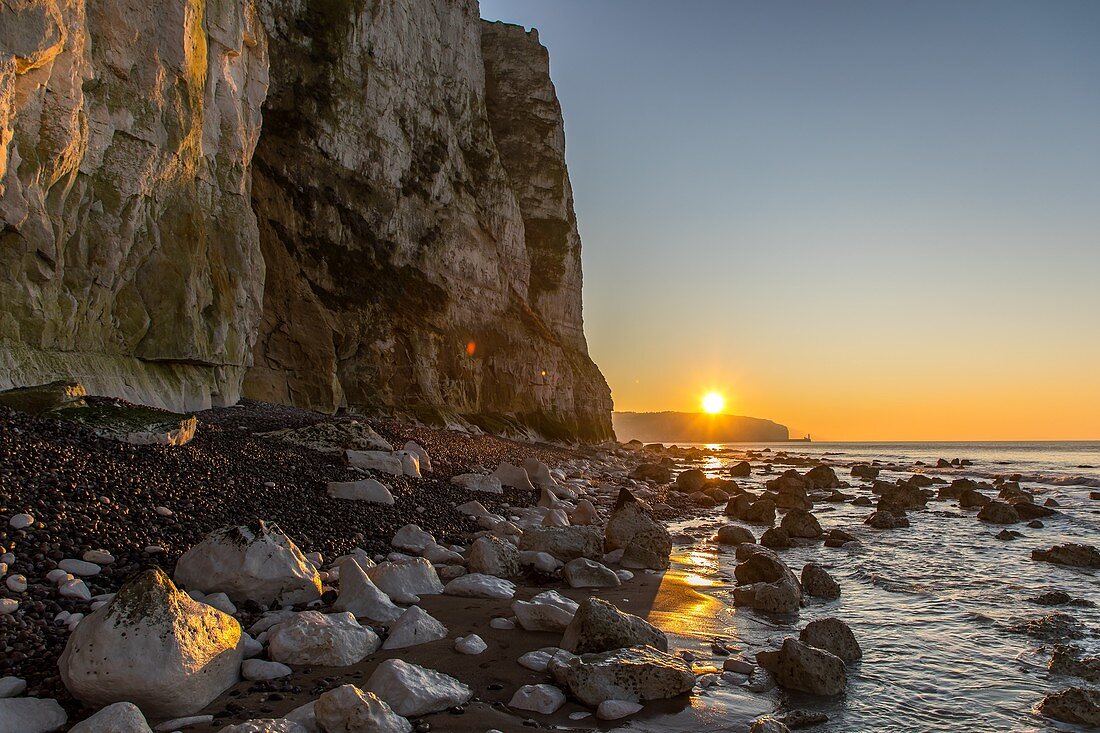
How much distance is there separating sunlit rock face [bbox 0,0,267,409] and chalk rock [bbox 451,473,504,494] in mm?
7577

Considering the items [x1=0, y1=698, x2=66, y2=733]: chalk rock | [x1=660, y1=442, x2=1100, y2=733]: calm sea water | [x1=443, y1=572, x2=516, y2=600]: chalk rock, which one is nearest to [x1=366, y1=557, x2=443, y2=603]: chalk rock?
[x1=443, y1=572, x2=516, y2=600]: chalk rock

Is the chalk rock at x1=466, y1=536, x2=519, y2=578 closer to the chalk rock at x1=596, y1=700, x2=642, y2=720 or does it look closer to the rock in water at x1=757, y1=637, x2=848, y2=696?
the chalk rock at x1=596, y1=700, x2=642, y2=720

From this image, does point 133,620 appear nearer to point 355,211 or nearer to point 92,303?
point 92,303

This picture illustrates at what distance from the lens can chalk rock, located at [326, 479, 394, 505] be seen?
1064cm

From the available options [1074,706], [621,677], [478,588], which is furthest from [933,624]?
[478,588]

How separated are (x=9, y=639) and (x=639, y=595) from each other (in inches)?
245

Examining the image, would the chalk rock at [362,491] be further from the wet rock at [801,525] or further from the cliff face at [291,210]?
the wet rock at [801,525]

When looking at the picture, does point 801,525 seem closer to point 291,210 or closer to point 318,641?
point 318,641

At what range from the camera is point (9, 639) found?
4.35 metres

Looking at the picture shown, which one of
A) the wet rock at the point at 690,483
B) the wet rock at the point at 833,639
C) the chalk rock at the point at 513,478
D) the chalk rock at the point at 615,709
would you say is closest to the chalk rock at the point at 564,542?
the wet rock at the point at 833,639

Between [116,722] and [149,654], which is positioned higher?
[149,654]

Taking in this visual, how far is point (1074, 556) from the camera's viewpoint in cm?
1084

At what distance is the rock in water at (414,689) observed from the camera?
165 inches

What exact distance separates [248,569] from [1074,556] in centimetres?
1274
